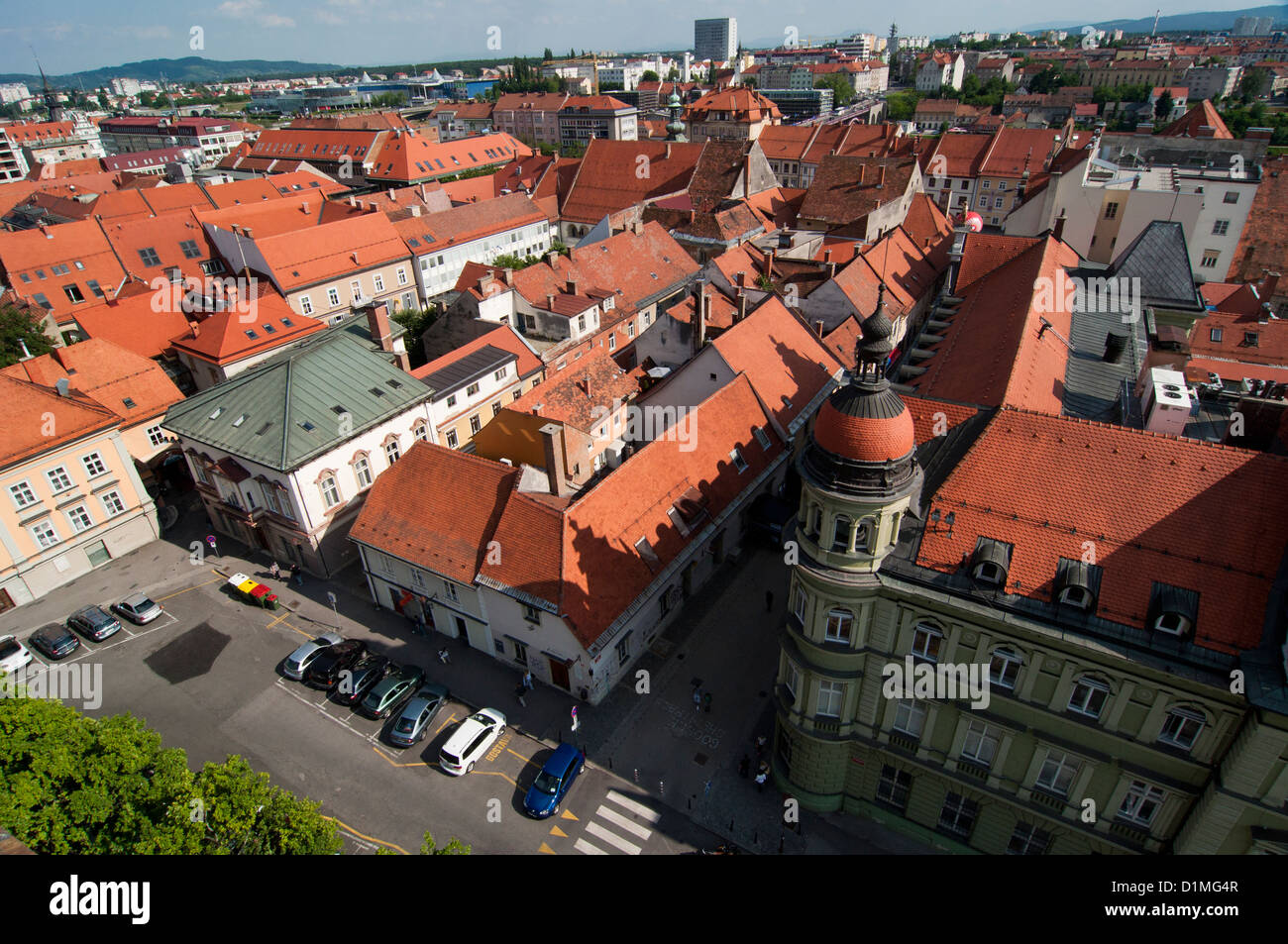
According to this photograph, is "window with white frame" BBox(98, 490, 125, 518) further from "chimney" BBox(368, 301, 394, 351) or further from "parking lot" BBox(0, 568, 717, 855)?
"chimney" BBox(368, 301, 394, 351)

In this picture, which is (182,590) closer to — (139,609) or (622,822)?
(139,609)

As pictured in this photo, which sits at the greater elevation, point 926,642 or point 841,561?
point 841,561

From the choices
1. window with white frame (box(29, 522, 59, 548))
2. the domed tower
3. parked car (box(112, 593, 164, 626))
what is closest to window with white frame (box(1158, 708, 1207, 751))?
the domed tower

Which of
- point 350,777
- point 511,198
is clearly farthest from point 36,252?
point 350,777

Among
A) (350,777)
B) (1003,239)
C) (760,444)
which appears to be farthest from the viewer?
(1003,239)

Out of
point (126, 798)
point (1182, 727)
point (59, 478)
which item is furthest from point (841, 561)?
point (59, 478)

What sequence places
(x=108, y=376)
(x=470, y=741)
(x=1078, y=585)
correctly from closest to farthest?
(x=1078, y=585) → (x=470, y=741) → (x=108, y=376)

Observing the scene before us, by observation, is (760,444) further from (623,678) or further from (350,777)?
(350,777)
